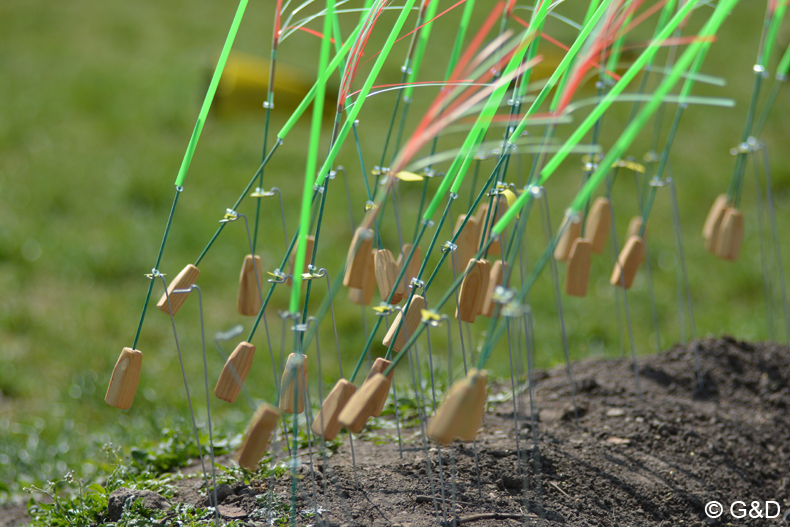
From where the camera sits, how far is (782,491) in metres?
1.98

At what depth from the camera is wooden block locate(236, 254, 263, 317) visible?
171cm

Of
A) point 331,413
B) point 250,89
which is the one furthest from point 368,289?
point 250,89

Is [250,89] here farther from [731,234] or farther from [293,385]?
[293,385]

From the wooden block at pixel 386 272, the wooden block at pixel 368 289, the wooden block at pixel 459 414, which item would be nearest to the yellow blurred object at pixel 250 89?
the wooden block at pixel 368 289

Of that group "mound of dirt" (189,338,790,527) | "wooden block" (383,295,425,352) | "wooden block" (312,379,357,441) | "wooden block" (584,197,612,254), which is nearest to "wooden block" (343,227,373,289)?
"wooden block" (383,295,425,352)

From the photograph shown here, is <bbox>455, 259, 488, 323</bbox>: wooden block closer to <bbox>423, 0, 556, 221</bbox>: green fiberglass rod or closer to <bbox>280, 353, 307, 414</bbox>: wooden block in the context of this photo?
<bbox>423, 0, 556, 221</bbox>: green fiberglass rod

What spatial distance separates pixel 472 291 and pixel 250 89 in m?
4.54

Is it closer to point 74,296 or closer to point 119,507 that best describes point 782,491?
point 119,507

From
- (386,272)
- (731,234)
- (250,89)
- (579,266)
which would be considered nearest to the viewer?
(386,272)

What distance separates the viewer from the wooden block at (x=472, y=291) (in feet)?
4.89

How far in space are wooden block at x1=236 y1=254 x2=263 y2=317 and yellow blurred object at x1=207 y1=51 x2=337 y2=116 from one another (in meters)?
4.05

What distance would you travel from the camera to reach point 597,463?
1.94 m

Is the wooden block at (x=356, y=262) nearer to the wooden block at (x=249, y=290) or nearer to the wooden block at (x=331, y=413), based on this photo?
the wooden block at (x=331, y=413)

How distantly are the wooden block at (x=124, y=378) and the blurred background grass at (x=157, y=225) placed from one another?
2.61 ft
